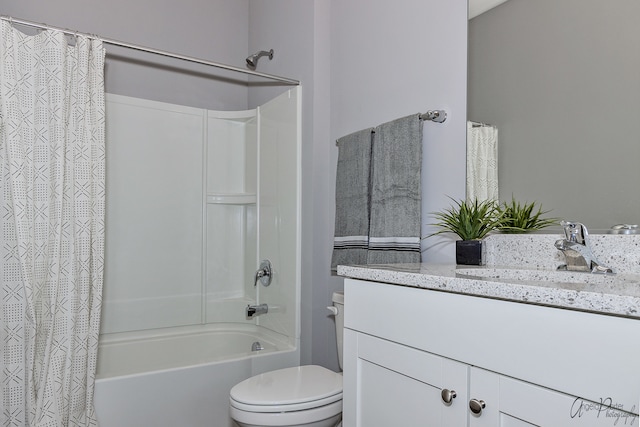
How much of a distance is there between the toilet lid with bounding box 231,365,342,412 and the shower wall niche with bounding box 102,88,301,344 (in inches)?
19.7

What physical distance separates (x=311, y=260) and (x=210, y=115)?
1.18 m

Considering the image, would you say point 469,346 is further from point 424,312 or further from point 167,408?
point 167,408

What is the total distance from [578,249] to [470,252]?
309 mm

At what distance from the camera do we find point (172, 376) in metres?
1.92

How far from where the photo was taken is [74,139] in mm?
1820

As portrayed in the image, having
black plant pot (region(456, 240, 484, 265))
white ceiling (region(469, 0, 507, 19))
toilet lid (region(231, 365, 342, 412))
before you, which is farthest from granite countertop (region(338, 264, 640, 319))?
white ceiling (region(469, 0, 507, 19))

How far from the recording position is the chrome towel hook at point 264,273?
2.56 m

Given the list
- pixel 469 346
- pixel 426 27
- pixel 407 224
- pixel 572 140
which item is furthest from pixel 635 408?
pixel 426 27

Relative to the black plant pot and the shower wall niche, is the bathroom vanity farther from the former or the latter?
the shower wall niche

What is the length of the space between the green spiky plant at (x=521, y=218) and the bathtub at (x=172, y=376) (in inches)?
50.9

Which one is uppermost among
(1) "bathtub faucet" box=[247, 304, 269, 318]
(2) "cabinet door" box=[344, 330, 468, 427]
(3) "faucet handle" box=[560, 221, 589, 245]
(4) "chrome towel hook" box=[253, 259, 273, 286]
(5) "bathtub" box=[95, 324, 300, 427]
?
(3) "faucet handle" box=[560, 221, 589, 245]

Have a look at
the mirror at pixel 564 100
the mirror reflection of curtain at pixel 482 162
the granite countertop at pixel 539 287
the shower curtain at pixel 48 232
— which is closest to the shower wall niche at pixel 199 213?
the shower curtain at pixel 48 232

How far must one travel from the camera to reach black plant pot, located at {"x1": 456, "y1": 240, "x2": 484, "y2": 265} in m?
1.41

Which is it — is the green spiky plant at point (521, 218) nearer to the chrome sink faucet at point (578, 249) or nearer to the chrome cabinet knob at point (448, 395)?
the chrome sink faucet at point (578, 249)
